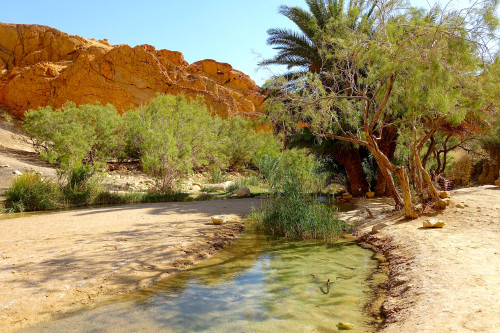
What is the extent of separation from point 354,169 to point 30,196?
Answer: 1161 cm

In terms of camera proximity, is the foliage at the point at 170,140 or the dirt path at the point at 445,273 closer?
the dirt path at the point at 445,273

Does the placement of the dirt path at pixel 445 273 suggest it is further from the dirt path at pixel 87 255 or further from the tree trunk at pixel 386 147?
the tree trunk at pixel 386 147

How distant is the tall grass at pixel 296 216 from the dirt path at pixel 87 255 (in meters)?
0.93

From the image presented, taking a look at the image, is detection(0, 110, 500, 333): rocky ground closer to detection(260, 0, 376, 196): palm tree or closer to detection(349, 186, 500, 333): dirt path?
detection(349, 186, 500, 333): dirt path

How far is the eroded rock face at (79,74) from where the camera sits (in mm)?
31031

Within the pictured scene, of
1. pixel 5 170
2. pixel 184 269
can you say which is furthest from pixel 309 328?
pixel 5 170

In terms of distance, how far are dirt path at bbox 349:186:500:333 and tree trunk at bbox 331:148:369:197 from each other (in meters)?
5.82

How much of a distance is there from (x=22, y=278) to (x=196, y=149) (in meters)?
12.1

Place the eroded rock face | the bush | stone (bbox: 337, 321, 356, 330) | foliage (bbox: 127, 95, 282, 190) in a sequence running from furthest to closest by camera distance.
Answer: the eroded rock face, foliage (bbox: 127, 95, 282, 190), the bush, stone (bbox: 337, 321, 356, 330)

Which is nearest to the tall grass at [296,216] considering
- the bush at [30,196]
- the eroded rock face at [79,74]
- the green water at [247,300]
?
the green water at [247,300]

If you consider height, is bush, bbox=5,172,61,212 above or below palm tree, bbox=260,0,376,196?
below

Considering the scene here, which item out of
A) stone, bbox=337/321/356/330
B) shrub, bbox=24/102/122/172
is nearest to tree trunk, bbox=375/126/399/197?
stone, bbox=337/321/356/330

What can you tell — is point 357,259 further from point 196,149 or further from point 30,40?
point 30,40

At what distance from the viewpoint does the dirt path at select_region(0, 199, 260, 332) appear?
3.79m
